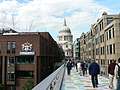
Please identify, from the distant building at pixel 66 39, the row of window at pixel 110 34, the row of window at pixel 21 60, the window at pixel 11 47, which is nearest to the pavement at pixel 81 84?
the row of window at pixel 110 34

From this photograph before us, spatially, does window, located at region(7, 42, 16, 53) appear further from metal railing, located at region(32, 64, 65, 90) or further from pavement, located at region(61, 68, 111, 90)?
metal railing, located at region(32, 64, 65, 90)

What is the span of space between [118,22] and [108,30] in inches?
319

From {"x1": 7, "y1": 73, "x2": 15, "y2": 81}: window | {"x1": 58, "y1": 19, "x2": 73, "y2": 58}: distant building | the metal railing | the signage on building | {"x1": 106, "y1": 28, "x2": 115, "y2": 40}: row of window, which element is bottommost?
{"x1": 7, "y1": 73, "x2": 15, "y2": 81}: window

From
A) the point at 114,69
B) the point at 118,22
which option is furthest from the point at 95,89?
the point at 118,22

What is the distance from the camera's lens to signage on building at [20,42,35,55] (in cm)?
6943

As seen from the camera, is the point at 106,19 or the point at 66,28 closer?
the point at 106,19

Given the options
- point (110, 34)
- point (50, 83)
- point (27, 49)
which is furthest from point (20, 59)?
point (50, 83)

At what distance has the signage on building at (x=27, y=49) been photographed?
2734 inches

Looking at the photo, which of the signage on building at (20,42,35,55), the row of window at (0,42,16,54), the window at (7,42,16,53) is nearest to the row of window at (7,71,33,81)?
the signage on building at (20,42,35,55)

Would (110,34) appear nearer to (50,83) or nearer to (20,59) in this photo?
(20,59)

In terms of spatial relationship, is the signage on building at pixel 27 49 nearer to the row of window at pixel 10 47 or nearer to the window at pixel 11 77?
the row of window at pixel 10 47

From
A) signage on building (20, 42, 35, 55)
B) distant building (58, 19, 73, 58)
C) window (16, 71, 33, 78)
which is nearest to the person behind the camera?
signage on building (20, 42, 35, 55)

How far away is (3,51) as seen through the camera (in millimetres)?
71125

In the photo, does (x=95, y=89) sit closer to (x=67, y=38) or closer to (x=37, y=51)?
(x=37, y=51)
